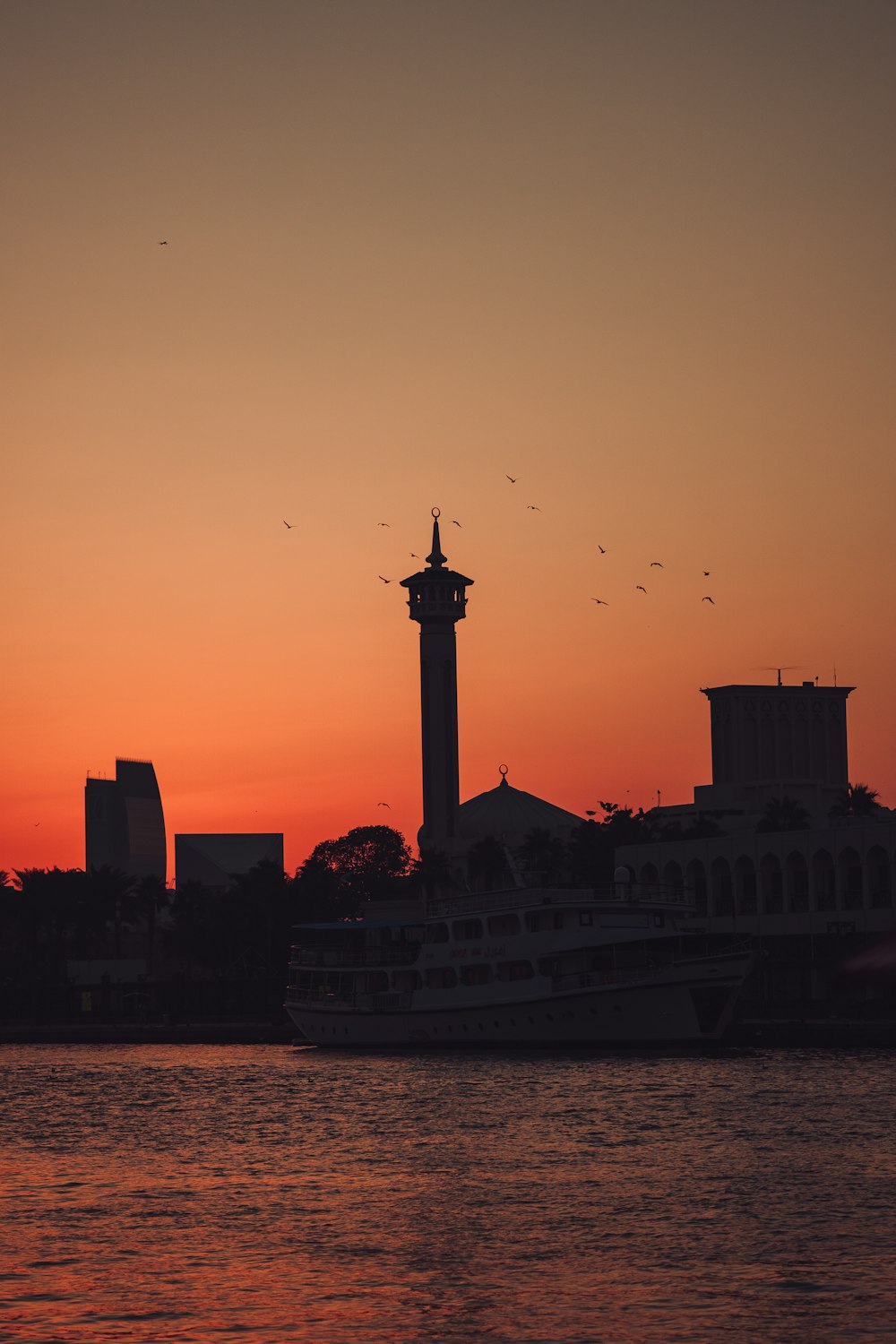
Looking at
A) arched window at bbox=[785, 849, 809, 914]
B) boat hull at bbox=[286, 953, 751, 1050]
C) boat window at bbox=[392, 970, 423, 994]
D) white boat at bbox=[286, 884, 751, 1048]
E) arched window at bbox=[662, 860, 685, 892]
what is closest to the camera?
boat hull at bbox=[286, 953, 751, 1050]

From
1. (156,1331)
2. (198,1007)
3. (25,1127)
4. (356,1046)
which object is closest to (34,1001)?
(198,1007)

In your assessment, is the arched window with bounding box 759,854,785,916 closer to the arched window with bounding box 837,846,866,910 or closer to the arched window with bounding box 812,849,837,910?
the arched window with bounding box 812,849,837,910

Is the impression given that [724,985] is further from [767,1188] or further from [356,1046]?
[767,1188]

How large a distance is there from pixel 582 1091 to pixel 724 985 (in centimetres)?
2130

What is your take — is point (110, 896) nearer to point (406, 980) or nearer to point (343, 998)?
point (343, 998)

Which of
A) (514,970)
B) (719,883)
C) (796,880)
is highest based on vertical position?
(719,883)

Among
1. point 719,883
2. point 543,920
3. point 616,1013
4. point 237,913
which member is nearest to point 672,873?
point 719,883

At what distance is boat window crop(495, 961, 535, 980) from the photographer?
99.6m

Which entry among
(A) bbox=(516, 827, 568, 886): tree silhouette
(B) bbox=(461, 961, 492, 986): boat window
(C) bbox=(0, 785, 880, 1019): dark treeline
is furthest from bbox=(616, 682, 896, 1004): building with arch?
(B) bbox=(461, 961, 492, 986): boat window

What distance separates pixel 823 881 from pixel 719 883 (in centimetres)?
1247

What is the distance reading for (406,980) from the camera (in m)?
107

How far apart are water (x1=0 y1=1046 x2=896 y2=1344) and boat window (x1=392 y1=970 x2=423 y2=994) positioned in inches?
848

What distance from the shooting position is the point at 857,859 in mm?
138875

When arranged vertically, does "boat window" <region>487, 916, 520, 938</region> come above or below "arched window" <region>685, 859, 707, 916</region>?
below
